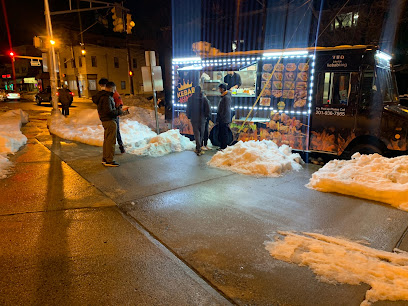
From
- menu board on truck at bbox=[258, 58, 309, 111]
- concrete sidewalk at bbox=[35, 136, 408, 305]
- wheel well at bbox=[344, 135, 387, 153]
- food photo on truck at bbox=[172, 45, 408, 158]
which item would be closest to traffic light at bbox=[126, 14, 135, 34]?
food photo on truck at bbox=[172, 45, 408, 158]

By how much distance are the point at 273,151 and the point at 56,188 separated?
5187mm

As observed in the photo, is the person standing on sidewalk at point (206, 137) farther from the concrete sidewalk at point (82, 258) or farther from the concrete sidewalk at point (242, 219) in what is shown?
the concrete sidewalk at point (82, 258)

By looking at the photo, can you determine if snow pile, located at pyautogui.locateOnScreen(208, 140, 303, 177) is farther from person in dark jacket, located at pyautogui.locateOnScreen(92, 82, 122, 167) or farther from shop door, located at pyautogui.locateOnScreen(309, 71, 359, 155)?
person in dark jacket, located at pyautogui.locateOnScreen(92, 82, 122, 167)

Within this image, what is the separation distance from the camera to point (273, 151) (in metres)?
7.39

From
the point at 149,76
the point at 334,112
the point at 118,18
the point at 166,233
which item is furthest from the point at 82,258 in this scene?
the point at 118,18

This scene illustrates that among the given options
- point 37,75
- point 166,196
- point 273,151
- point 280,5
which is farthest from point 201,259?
point 37,75

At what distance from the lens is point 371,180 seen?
17.3 feet

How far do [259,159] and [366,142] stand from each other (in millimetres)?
2731

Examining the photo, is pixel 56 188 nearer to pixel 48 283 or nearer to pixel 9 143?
pixel 48 283

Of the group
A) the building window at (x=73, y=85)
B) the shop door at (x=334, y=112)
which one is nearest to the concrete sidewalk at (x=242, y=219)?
the shop door at (x=334, y=112)

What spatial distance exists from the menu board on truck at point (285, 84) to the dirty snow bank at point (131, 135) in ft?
10.0

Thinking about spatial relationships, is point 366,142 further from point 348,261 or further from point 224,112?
point 348,261

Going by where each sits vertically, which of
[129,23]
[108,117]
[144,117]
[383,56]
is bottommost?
[144,117]

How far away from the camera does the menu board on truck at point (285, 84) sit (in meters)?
7.70
